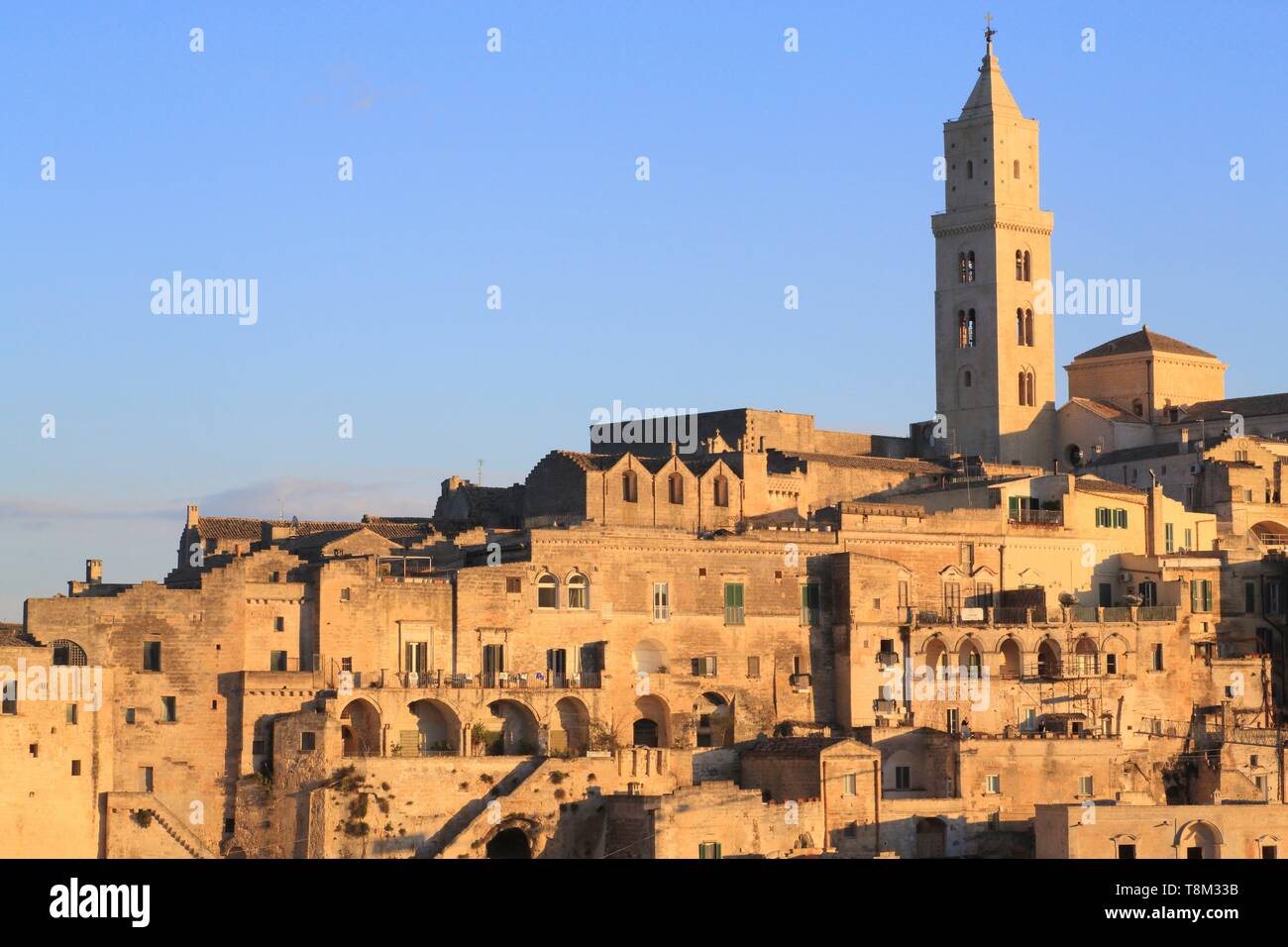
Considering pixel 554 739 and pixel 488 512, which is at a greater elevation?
pixel 488 512

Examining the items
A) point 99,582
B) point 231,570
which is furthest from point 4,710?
point 99,582

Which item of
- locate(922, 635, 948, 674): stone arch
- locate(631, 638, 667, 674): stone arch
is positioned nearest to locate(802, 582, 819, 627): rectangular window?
locate(922, 635, 948, 674): stone arch

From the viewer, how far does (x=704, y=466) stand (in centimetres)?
7694

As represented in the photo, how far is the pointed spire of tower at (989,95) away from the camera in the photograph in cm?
9112

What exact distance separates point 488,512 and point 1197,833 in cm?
2539

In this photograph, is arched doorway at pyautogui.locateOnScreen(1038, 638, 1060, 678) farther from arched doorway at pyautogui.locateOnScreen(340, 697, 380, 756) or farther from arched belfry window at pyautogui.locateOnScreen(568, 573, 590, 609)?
arched doorway at pyautogui.locateOnScreen(340, 697, 380, 756)

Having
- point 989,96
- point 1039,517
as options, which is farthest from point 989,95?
point 1039,517

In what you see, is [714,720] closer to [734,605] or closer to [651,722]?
[651,722]

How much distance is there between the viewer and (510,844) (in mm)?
65312

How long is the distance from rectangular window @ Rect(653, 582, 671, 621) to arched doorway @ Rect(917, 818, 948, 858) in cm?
872

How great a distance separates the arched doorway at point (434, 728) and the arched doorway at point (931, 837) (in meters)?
11.3

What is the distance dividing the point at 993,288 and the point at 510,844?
32.3 meters
